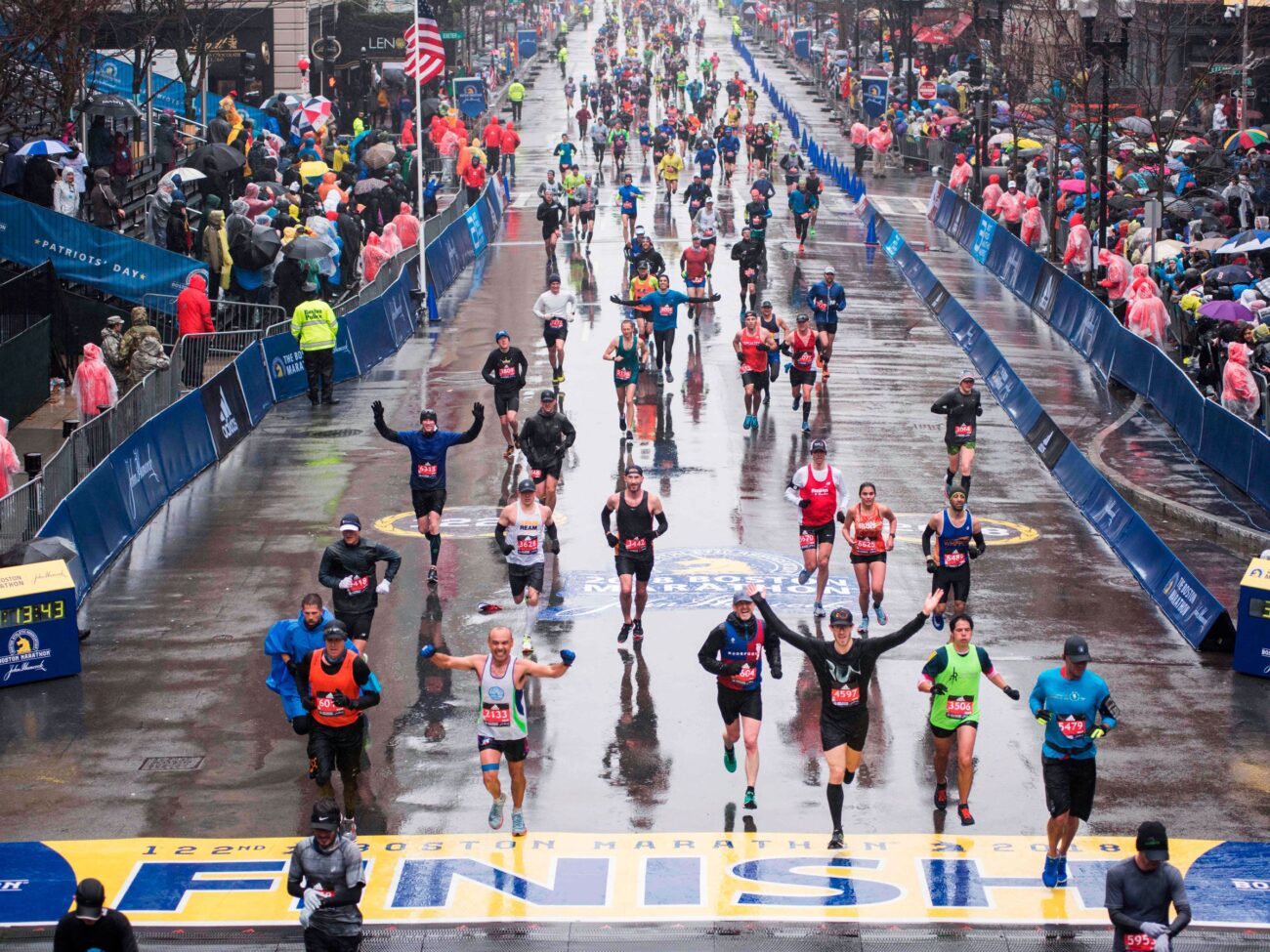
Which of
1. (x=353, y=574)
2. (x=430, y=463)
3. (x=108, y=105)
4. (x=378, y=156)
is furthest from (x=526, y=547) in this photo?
(x=378, y=156)

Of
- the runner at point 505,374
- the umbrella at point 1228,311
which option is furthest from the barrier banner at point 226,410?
the umbrella at point 1228,311

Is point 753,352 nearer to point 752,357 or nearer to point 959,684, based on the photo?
point 752,357

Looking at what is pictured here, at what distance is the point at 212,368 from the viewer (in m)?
29.6

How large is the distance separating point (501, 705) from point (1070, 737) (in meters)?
4.00

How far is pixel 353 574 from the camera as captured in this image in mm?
16469

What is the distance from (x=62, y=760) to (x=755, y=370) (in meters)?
13.8

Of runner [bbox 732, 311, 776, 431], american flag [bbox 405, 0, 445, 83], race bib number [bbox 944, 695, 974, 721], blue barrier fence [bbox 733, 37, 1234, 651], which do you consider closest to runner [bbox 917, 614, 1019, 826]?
race bib number [bbox 944, 695, 974, 721]

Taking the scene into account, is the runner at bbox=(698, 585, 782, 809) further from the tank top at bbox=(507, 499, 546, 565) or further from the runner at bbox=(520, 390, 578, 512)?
the runner at bbox=(520, 390, 578, 512)

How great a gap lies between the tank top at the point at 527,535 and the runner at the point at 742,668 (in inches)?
153

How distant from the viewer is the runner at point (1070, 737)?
13.3 m

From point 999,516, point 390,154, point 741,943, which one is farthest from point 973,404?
point 390,154

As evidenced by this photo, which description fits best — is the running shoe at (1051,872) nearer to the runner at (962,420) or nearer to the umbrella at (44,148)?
the runner at (962,420)

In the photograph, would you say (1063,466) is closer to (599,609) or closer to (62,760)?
(599,609)

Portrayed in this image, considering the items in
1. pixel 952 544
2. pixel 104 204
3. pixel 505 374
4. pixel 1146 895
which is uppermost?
pixel 104 204
